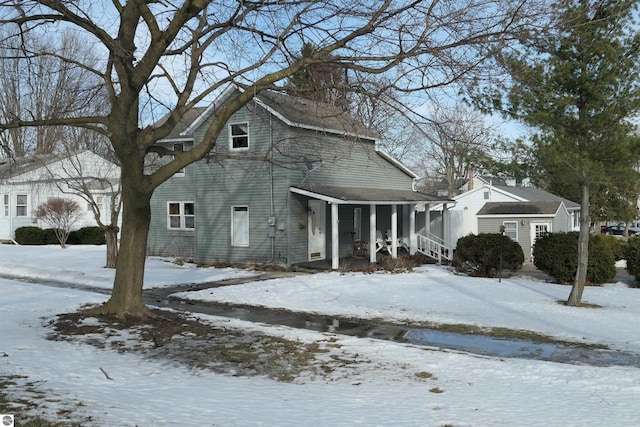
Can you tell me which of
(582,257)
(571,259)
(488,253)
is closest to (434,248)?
(488,253)

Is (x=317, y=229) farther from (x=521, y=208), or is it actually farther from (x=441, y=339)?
(x=521, y=208)

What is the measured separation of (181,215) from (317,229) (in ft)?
20.7

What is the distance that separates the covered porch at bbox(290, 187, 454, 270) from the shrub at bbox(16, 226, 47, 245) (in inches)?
737

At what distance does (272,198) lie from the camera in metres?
21.2

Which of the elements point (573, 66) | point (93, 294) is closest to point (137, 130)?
point (93, 294)

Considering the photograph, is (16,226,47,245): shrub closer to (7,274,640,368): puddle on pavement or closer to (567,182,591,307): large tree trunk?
(7,274,640,368): puddle on pavement

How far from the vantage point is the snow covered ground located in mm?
5422

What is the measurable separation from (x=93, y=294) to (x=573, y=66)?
1296 centimetres

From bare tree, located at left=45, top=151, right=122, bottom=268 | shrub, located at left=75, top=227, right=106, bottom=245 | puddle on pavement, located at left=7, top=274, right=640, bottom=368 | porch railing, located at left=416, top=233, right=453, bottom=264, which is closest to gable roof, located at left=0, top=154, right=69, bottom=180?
bare tree, located at left=45, top=151, right=122, bottom=268

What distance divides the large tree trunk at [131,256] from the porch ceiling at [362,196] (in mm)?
9764

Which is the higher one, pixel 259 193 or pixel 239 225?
pixel 259 193

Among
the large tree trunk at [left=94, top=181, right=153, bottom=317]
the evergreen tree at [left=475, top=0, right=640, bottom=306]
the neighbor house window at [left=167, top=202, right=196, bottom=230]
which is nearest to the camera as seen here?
the large tree trunk at [left=94, top=181, right=153, bottom=317]

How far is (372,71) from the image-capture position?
8742 mm

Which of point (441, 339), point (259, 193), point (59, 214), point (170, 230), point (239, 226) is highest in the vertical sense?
point (259, 193)
